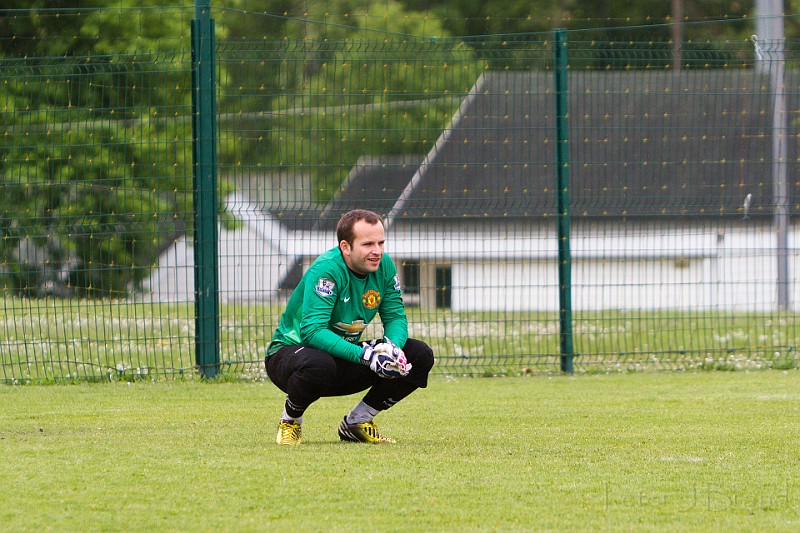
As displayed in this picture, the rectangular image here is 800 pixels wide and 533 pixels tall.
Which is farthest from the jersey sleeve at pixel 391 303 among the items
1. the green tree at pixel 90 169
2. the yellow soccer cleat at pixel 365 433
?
the green tree at pixel 90 169

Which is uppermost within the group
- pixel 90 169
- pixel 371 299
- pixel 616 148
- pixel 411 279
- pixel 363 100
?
pixel 363 100

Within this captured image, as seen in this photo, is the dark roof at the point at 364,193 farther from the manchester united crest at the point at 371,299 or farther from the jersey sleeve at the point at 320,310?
the jersey sleeve at the point at 320,310

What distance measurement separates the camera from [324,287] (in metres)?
5.58

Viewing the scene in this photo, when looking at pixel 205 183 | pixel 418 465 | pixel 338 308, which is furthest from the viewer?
pixel 205 183

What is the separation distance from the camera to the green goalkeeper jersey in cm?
558

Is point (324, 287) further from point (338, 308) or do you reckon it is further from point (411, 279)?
point (411, 279)

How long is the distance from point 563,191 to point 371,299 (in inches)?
172

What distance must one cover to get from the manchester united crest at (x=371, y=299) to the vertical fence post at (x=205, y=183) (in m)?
3.71

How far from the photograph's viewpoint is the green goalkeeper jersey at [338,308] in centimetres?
558

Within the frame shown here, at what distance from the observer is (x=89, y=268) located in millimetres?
9383

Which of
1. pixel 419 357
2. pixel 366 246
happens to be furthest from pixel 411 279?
pixel 366 246

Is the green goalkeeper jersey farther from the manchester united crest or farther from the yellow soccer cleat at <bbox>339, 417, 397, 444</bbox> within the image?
the yellow soccer cleat at <bbox>339, 417, 397, 444</bbox>

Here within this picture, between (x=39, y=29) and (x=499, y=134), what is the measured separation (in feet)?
18.1

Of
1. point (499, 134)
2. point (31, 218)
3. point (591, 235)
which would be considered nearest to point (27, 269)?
point (31, 218)
